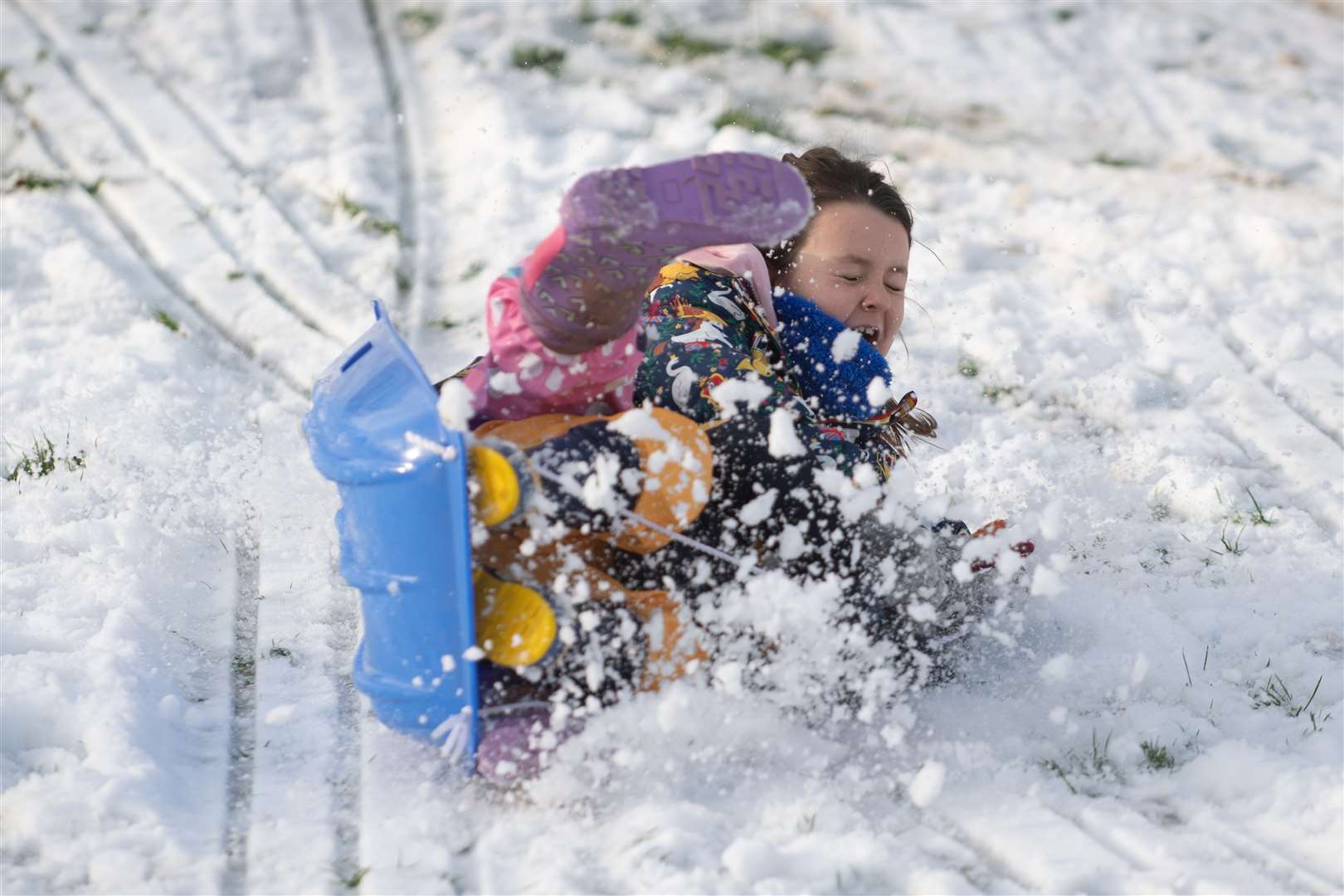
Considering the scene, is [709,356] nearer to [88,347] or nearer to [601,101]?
[88,347]

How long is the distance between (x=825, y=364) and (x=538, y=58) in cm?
330

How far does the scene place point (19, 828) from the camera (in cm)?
177

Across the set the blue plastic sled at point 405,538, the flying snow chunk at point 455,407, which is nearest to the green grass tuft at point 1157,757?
the blue plastic sled at point 405,538

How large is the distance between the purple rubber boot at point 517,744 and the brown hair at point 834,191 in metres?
1.11

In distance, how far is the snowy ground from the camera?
1.86 metres

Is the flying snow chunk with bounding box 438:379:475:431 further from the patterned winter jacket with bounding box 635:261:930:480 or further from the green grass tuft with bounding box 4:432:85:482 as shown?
the green grass tuft with bounding box 4:432:85:482

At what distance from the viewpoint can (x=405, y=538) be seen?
6.13 feet

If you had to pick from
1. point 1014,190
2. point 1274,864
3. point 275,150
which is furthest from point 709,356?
point 275,150

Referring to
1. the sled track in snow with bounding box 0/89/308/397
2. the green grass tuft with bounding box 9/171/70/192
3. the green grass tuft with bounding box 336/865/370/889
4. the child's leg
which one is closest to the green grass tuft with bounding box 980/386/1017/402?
the child's leg

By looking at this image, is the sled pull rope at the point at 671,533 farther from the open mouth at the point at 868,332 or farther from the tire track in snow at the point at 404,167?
the tire track in snow at the point at 404,167

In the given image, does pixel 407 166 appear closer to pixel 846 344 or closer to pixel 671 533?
pixel 846 344

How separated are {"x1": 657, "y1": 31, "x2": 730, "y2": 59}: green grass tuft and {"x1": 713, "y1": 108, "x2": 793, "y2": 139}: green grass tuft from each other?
0.71 m

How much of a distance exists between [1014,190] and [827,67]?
1386mm

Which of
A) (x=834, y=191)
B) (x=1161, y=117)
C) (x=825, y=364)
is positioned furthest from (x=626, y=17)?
(x=825, y=364)
